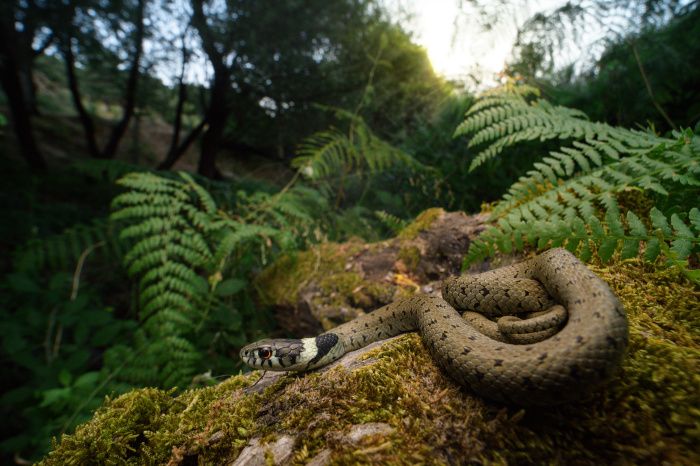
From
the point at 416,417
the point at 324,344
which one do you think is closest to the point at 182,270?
the point at 324,344

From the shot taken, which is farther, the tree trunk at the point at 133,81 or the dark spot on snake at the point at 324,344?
the tree trunk at the point at 133,81

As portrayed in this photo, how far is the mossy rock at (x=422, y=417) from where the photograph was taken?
4.50 ft

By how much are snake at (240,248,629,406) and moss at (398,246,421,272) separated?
1.09 m

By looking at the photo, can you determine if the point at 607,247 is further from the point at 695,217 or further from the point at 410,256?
the point at 410,256

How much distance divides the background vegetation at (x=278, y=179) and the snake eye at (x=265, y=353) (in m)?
1.34

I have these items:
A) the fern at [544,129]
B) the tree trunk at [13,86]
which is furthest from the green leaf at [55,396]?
the tree trunk at [13,86]

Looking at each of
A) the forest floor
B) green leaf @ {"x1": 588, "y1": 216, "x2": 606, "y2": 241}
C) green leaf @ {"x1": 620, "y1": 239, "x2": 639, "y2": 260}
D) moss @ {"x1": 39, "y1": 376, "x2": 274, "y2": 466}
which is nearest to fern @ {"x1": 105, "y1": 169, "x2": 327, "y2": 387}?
moss @ {"x1": 39, "y1": 376, "x2": 274, "y2": 466}

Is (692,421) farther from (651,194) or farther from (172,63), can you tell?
(172,63)

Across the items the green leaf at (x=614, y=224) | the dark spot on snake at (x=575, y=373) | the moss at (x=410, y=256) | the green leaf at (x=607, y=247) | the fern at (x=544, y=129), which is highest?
the fern at (x=544, y=129)

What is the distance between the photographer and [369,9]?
9.48 m

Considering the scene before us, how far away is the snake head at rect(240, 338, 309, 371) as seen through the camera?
2.49 metres

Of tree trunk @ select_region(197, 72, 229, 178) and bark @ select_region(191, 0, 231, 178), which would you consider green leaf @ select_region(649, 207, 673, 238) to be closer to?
bark @ select_region(191, 0, 231, 178)

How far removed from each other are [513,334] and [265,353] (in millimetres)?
1857

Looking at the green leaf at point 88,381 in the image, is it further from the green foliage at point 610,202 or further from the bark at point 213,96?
the bark at point 213,96
